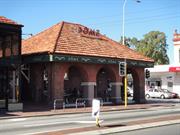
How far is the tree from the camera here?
93750 millimetres

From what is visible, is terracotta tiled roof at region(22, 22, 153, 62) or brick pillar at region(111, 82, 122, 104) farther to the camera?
Answer: brick pillar at region(111, 82, 122, 104)

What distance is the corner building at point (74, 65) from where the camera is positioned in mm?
34688

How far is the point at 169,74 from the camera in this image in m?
61.8

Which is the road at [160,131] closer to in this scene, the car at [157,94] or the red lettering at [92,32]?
the red lettering at [92,32]

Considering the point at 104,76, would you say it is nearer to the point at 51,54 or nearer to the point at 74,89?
the point at 74,89

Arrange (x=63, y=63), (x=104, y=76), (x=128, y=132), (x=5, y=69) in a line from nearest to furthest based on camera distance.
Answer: (x=128, y=132) → (x=5, y=69) → (x=63, y=63) → (x=104, y=76)

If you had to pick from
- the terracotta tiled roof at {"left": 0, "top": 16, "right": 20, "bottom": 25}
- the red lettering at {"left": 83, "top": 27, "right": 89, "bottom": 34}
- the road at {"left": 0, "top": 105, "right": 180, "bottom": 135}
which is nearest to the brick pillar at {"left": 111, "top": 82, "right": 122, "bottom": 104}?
the red lettering at {"left": 83, "top": 27, "right": 89, "bottom": 34}

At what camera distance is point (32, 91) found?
39.2 m

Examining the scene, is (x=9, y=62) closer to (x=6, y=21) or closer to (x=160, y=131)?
(x=6, y=21)

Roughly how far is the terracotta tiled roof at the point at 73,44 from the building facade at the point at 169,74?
17.8 m

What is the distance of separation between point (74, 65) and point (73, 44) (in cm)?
186

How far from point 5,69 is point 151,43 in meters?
66.2

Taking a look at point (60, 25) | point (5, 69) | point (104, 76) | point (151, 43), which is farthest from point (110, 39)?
point (151, 43)

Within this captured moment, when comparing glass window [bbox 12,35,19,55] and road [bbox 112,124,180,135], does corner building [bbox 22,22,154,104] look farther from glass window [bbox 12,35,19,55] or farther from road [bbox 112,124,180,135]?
road [bbox 112,124,180,135]
